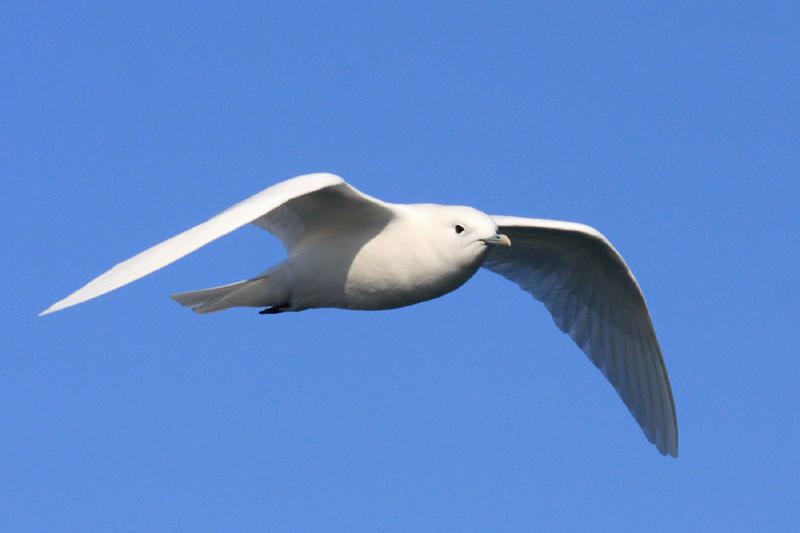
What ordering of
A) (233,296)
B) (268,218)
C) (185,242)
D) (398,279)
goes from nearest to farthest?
(185,242) < (398,279) < (233,296) < (268,218)

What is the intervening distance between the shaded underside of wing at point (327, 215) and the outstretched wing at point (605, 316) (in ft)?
7.98

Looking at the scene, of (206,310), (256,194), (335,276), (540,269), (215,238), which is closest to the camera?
(215,238)

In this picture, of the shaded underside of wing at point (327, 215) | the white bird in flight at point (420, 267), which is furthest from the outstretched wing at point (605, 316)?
the shaded underside of wing at point (327, 215)

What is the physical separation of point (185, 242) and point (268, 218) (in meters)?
2.30

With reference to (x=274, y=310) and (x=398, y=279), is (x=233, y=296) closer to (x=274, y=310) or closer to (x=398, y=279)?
(x=274, y=310)

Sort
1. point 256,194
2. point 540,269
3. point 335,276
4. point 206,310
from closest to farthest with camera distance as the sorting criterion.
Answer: point 256,194
point 335,276
point 206,310
point 540,269

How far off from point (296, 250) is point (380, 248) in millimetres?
883

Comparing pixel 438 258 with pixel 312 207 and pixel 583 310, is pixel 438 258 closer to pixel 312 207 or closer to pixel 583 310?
pixel 312 207

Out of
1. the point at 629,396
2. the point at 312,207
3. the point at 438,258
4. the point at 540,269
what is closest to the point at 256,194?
the point at 312,207

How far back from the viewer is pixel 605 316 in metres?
12.1

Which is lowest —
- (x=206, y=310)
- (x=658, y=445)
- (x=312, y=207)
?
(x=658, y=445)

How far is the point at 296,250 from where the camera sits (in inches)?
394

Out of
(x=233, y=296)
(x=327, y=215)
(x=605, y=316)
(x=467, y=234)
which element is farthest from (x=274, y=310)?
(x=605, y=316)

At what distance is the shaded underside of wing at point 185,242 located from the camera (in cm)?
773
